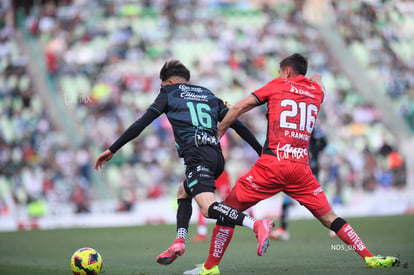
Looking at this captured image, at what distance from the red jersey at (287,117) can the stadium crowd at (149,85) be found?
45.3ft

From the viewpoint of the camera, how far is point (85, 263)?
7.34 meters

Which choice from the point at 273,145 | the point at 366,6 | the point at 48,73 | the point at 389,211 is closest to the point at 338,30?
the point at 366,6

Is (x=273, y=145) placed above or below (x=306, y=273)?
above

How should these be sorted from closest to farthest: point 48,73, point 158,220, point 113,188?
point 158,220 → point 113,188 → point 48,73

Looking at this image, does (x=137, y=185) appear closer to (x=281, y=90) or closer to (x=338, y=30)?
(x=338, y=30)

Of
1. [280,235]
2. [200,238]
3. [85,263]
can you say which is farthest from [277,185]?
[200,238]

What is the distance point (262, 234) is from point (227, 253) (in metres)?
3.96

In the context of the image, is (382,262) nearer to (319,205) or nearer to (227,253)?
(319,205)

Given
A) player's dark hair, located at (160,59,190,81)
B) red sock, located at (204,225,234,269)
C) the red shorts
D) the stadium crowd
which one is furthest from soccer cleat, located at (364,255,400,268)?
the stadium crowd

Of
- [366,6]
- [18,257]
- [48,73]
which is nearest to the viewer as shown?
[18,257]

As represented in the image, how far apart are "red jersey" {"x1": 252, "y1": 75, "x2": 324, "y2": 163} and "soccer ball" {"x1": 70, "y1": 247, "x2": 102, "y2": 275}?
Result: 217 cm

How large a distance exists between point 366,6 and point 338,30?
1462 millimetres

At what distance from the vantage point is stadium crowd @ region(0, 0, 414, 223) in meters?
22.2

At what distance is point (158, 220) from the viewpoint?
20.2 metres
